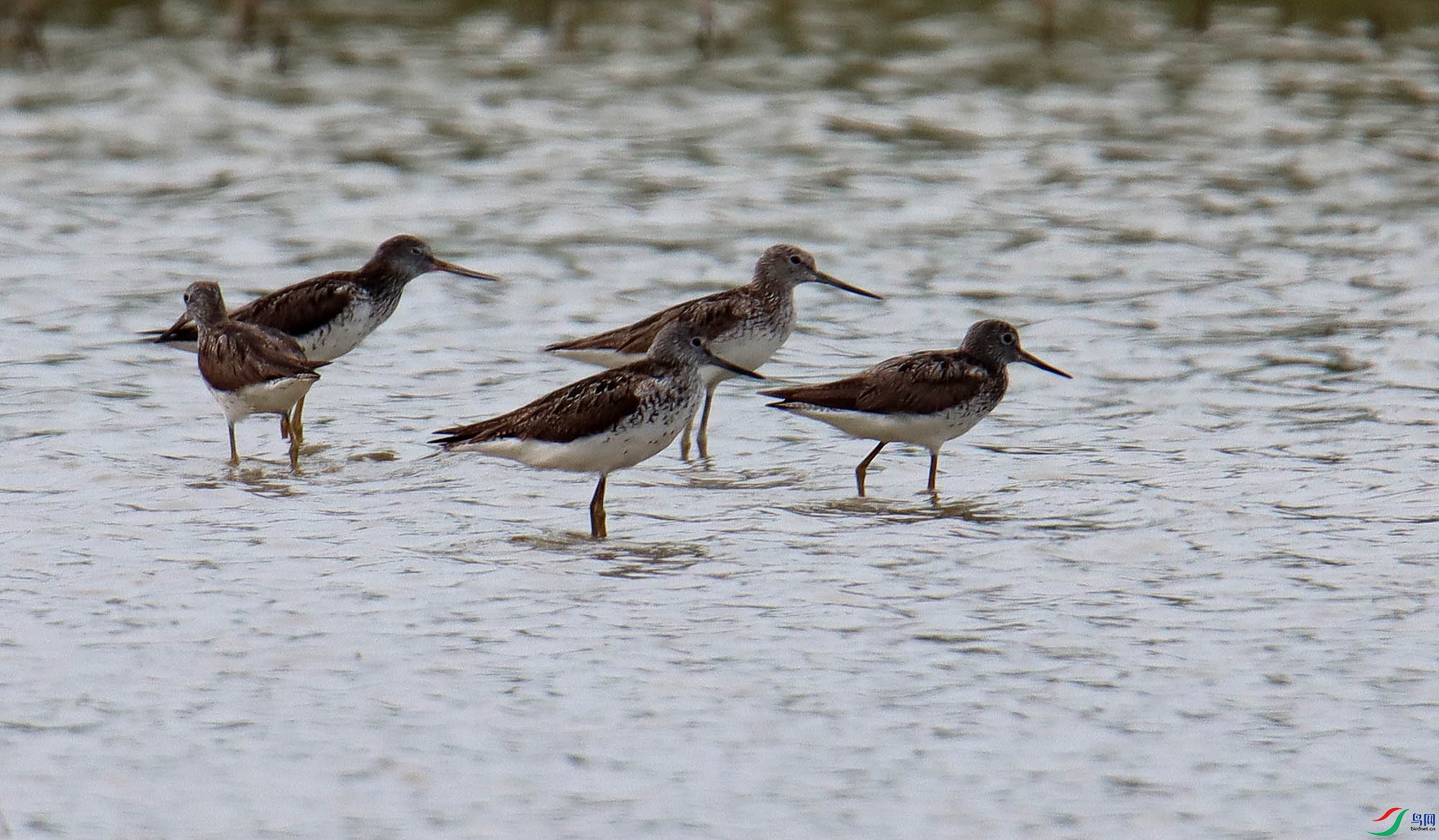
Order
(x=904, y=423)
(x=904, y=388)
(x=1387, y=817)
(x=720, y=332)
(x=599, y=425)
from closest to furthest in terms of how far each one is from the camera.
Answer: (x=1387, y=817)
(x=599, y=425)
(x=904, y=423)
(x=904, y=388)
(x=720, y=332)

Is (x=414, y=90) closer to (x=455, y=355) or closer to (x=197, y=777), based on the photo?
(x=455, y=355)

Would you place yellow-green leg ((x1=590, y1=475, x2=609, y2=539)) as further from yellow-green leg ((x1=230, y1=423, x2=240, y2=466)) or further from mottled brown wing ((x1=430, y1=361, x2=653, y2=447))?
yellow-green leg ((x1=230, y1=423, x2=240, y2=466))

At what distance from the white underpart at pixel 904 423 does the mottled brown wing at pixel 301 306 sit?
3.08 metres

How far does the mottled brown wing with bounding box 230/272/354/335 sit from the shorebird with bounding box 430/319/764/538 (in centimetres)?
218

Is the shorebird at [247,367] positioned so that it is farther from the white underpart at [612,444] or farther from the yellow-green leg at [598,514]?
the yellow-green leg at [598,514]

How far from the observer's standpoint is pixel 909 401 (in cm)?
1034

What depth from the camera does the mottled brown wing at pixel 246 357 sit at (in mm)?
10398

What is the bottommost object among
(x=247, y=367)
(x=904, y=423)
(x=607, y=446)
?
(x=904, y=423)

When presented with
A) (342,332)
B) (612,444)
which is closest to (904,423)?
(612,444)

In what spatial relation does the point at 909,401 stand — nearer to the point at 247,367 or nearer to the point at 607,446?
the point at 607,446

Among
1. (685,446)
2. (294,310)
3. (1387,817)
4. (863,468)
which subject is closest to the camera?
(1387,817)

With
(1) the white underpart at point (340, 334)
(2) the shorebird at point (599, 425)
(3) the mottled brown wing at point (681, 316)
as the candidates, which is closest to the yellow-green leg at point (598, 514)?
(2) the shorebird at point (599, 425)

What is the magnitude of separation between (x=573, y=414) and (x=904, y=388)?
1.90 meters

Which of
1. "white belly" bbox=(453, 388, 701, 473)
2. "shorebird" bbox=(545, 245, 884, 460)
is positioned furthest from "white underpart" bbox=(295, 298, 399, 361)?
"white belly" bbox=(453, 388, 701, 473)
